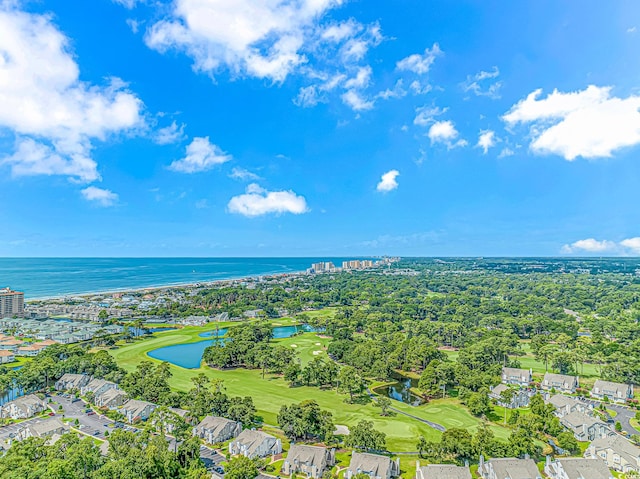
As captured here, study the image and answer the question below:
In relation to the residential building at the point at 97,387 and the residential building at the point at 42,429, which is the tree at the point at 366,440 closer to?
the residential building at the point at 42,429

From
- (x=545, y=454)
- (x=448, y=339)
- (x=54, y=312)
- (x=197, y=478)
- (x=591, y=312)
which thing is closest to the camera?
(x=197, y=478)

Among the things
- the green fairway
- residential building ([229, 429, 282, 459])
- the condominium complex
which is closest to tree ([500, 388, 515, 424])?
the green fairway

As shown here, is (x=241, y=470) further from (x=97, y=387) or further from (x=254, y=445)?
(x=97, y=387)

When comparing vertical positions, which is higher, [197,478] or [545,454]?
[197,478]

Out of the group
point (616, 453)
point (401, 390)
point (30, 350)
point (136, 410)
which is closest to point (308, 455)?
point (136, 410)

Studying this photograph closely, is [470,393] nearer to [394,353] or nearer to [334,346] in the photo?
[394,353]

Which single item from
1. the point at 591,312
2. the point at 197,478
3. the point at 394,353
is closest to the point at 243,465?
the point at 197,478

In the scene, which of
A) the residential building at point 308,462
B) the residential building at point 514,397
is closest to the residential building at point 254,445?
the residential building at point 308,462
